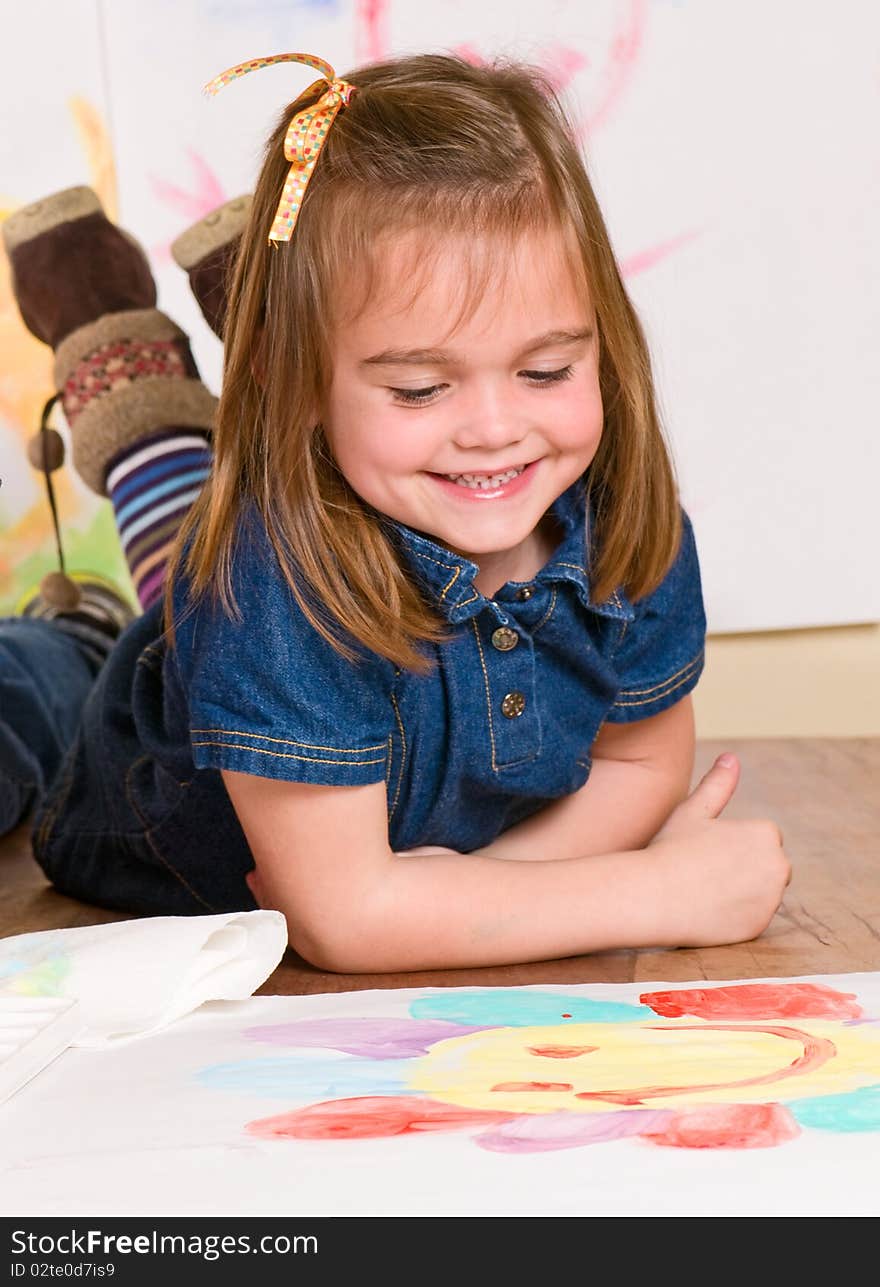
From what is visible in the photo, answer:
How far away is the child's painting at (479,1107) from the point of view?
52 cm

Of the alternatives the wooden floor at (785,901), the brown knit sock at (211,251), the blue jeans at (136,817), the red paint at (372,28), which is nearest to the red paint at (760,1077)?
the wooden floor at (785,901)

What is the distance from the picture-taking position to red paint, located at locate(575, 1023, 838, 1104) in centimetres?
61

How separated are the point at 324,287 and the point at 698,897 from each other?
0.37 m

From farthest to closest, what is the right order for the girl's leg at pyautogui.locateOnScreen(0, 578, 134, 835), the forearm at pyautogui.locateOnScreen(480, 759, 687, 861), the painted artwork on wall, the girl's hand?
the painted artwork on wall → the girl's leg at pyautogui.locateOnScreen(0, 578, 134, 835) → the forearm at pyautogui.locateOnScreen(480, 759, 687, 861) → the girl's hand

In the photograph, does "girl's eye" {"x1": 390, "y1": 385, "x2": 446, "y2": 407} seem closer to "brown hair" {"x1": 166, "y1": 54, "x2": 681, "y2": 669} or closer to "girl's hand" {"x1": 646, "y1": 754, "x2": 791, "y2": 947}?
"brown hair" {"x1": 166, "y1": 54, "x2": 681, "y2": 669}

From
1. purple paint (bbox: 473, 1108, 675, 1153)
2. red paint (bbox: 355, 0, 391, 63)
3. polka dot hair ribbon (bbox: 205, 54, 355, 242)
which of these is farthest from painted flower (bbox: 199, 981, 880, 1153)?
red paint (bbox: 355, 0, 391, 63)

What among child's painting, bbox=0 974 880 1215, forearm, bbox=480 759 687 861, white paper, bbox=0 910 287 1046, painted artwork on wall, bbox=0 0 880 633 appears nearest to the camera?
child's painting, bbox=0 974 880 1215

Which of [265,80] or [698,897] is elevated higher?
[265,80]

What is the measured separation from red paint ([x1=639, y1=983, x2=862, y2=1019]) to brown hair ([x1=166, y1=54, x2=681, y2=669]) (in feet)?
0.71

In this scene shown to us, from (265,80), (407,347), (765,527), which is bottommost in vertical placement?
(765,527)

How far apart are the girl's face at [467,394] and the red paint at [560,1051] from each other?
0.27 meters
